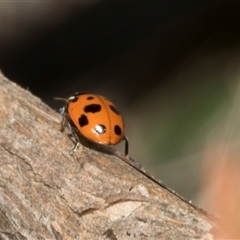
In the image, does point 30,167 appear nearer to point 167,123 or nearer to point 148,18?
point 167,123

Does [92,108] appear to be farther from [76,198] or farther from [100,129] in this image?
[76,198]

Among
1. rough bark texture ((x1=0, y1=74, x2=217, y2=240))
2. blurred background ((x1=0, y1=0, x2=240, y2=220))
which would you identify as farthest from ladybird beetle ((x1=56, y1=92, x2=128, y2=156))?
blurred background ((x1=0, y1=0, x2=240, y2=220))

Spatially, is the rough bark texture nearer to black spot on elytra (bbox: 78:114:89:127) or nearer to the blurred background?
black spot on elytra (bbox: 78:114:89:127)

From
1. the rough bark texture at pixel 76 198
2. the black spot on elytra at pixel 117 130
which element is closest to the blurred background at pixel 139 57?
the black spot on elytra at pixel 117 130

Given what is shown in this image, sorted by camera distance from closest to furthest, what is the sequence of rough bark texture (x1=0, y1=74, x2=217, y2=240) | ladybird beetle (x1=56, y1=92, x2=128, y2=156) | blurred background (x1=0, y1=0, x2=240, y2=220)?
rough bark texture (x1=0, y1=74, x2=217, y2=240), ladybird beetle (x1=56, y1=92, x2=128, y2=156), blurred background (x1=0, y1=0, x2=240, y2=220)

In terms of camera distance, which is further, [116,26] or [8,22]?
[116,26]

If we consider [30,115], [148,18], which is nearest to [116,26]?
[148,18]
